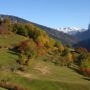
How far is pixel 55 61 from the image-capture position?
116062mm

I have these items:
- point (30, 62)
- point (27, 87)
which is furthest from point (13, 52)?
point (27, 87)

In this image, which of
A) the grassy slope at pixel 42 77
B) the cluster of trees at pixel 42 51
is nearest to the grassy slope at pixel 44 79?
the grassy slope at pixel 42 77

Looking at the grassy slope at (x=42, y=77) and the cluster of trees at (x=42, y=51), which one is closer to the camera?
the grassy slope at (x=42, y=77)

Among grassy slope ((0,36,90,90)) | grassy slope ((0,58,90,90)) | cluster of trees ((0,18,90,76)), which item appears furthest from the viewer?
cluster of trees ((0,18,90,76))

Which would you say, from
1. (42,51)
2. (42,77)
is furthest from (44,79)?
(42,51)

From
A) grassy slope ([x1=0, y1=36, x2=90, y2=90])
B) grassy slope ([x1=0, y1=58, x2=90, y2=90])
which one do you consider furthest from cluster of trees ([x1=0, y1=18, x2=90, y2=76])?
grassy slope ([x1=0, y1=58, x2=90, y2=90])

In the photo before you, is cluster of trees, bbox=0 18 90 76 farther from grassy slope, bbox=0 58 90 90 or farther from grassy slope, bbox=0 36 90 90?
grassy slope, bbox=0 58 90 90

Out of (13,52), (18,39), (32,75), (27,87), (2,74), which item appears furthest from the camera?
(18,39)

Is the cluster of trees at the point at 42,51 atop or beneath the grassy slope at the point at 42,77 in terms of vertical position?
atop

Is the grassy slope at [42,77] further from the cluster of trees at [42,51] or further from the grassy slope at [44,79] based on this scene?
the cluster of trees at [42,51]

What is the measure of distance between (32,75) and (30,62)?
13388 mm

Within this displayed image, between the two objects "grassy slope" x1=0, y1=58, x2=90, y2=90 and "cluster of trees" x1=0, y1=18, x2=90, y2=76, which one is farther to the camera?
"cluster of trees" x1=0, y1=18, x2=90, y2=76

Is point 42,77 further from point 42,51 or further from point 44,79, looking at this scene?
point 42,51

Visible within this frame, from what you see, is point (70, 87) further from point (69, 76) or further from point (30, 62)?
point (30, 62)
